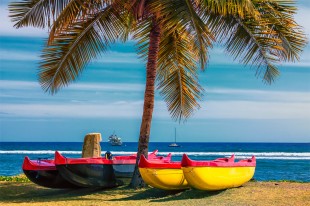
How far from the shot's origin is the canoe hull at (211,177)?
1353cm

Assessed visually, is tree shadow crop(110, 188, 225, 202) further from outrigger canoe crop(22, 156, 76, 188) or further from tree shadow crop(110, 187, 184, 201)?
outrigger canoe crop(22, 156, 76, 188)

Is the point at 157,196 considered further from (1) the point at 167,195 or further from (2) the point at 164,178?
(2) the point at 164,178

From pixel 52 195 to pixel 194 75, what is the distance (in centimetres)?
562

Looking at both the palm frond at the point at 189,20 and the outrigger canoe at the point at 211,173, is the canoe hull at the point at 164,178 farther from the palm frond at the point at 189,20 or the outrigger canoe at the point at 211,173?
the palm frond at the point at 189,20

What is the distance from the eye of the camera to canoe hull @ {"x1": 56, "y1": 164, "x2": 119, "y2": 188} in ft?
49.1

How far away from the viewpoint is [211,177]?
44.6 ft

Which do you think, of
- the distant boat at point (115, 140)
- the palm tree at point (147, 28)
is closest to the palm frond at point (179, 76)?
the palm tree at point (147, 28)

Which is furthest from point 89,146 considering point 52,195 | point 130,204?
point 130,204

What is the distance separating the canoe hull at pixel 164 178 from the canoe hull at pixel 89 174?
146cm

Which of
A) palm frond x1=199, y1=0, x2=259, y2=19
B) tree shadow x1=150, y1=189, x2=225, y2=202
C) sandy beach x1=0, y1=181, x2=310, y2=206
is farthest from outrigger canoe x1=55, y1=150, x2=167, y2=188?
palm frond x1=199, y1=0, x2=259, y2=19

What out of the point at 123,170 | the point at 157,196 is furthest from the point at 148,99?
the point at 157,196

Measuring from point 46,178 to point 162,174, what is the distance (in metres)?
3.49

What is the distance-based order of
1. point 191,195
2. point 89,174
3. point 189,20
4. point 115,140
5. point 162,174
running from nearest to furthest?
point 189,20 < point 191,195 < point 162,174 < point 89,174 < point 115,140

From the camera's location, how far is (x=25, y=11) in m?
14.5
